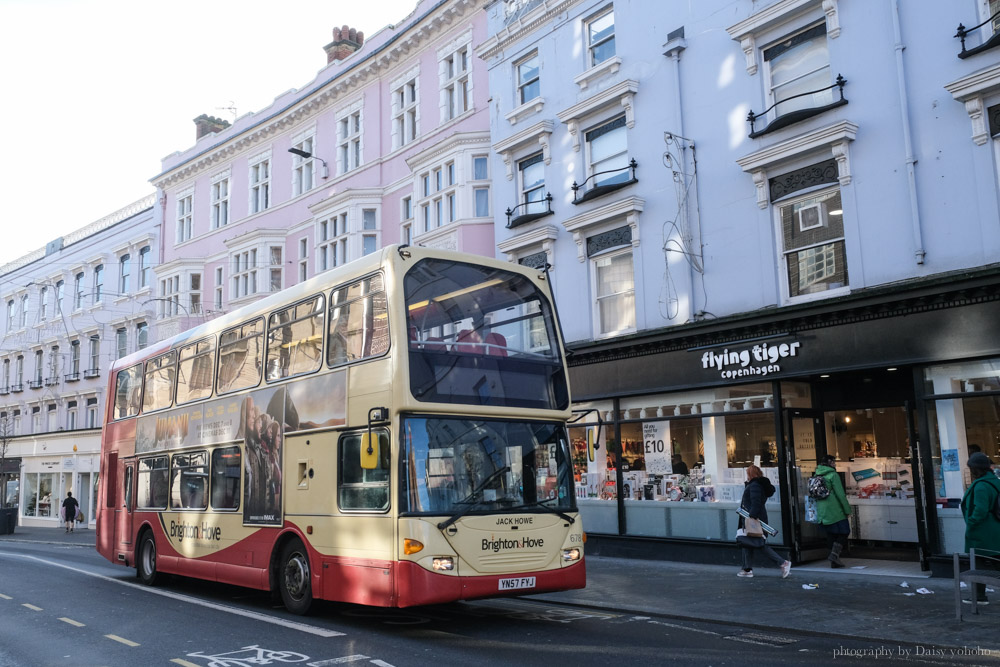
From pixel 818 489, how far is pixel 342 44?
74.3ft

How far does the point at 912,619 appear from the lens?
9.41m

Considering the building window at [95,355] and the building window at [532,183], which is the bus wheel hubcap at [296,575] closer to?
the building window at [532,183]

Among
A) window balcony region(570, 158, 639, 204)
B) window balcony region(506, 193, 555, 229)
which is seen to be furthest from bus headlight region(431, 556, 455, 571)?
window balcony region(506, 193, 555, 229)

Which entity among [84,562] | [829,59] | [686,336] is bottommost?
[84,562]

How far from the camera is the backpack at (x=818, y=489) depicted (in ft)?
45.1

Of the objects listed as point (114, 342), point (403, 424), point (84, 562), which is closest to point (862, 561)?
point (403, 424)

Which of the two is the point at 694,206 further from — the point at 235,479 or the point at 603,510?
the point at 235,479

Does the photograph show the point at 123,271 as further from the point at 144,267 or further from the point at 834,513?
the point at 834,513

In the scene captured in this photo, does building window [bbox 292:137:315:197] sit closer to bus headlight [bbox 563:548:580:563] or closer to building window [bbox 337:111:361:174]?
building window [bbox 337:111:361:174]

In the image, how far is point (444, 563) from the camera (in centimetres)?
892

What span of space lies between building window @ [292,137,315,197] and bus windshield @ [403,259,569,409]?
2013 cm

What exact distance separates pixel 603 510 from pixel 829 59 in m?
9.58

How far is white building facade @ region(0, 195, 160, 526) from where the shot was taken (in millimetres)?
37062

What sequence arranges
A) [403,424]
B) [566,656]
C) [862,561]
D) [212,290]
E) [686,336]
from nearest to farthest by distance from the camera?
[566,656], [403,424], [862,561], [686,336], [212,290]
